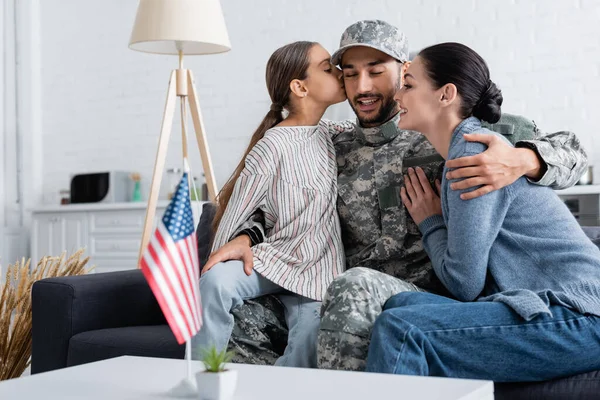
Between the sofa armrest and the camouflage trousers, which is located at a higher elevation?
the camouflage trousers

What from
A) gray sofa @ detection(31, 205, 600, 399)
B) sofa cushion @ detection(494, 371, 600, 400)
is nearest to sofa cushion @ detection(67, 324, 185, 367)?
gray sofa @ detection(31, 205, 600, 399)

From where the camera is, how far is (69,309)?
241 cm

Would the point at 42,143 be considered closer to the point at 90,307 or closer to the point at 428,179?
the point at 90,307

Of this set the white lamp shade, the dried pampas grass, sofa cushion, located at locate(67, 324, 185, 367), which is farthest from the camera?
the white lamp shade

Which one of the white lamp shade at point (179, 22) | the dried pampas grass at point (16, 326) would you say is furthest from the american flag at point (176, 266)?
the white lamp shade at point (179, 22)

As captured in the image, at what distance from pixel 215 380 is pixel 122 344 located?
1234 millimetres

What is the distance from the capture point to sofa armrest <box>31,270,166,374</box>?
2416mm

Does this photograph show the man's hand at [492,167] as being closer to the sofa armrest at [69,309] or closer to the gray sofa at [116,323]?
the gray sofa at [116,323]

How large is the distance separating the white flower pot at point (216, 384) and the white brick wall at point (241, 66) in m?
3.67

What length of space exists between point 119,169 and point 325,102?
3.90 meters

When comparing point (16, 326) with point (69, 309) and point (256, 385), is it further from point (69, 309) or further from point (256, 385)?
point (256, 385)

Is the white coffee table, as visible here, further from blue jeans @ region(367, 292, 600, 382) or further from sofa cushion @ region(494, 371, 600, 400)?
sofa cushion @ region(494, 371, 600, 400)

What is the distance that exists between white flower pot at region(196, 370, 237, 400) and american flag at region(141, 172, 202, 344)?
0.07 meters

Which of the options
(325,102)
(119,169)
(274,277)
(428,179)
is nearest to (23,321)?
(274,277)
